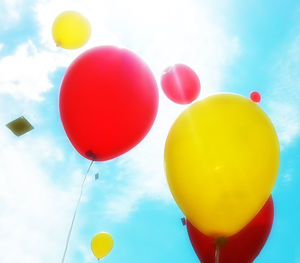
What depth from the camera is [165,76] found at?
3.18m

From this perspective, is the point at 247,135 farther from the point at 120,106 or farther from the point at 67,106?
the point at 67,106

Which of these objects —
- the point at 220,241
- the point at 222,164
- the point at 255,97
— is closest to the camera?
the point at 222,164

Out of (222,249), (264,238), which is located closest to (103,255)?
(222,249)

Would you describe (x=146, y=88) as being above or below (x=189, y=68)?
below

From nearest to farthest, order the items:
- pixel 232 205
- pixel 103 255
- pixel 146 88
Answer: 1. pixel 232 205
2. pixel 146 88
3. pixel 103 255

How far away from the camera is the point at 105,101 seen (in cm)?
287

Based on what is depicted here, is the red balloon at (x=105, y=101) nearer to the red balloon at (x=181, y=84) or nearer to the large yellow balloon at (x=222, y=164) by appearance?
the red balloon at (x=181, y=84)

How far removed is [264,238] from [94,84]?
237 cm

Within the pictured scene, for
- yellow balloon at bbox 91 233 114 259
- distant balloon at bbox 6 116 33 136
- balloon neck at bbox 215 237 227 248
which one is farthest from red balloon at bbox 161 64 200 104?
yellow balloon at bbox 91 233 114 259

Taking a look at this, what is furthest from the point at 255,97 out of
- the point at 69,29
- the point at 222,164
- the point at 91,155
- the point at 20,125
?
the point at 20,125

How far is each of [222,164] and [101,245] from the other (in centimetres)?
205

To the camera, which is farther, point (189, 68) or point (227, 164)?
point (189, 68)

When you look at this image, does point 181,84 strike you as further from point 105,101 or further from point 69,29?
point 69,29

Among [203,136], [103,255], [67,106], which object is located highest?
[203,136]
